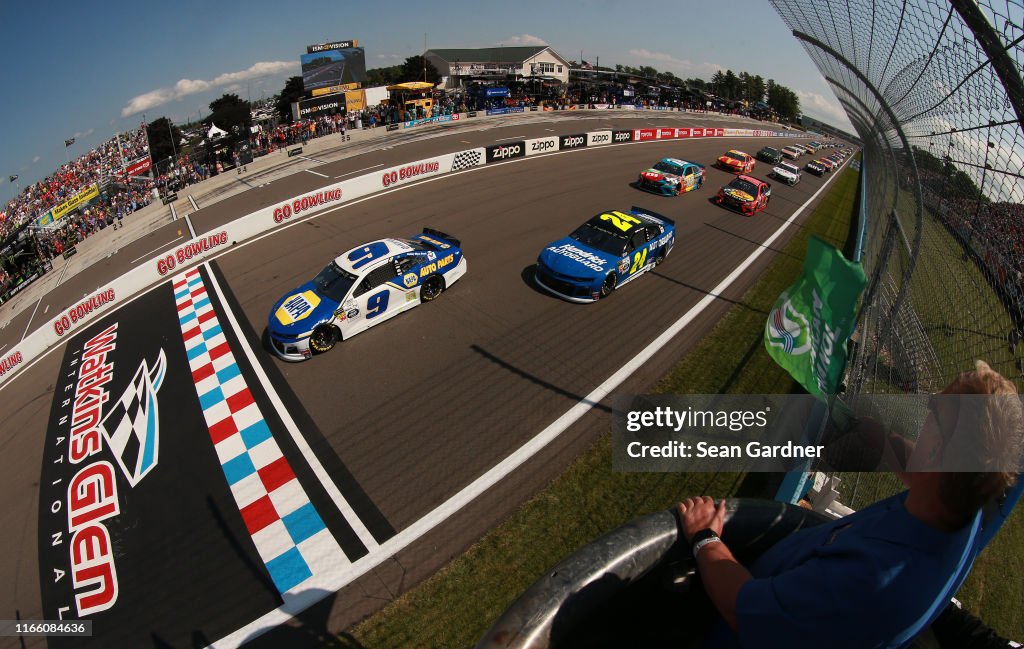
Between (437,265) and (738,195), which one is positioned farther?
(738,195)

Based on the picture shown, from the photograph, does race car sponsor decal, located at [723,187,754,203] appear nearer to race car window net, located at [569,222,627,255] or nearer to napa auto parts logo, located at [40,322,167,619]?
race car window net, located at [569,222,627,255]

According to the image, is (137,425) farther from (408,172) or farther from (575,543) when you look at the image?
(408,172)

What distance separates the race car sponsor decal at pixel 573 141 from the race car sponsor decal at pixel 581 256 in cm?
1990

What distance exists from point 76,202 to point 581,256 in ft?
101

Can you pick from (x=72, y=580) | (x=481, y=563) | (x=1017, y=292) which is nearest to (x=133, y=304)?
(x=72, y=580)

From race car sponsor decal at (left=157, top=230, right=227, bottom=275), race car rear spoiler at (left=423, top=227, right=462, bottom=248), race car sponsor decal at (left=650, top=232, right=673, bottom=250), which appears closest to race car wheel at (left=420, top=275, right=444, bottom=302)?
race car rear spoiler at (left=423, top=227, right=462, bottom=248)

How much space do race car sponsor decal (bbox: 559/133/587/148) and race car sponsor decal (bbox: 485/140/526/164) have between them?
382cm

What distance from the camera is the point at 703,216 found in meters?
17.7

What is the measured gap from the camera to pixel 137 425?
25.8ft

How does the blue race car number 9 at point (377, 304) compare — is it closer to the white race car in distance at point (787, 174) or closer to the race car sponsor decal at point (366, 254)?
the race car sponsor decal at point (366, 254)

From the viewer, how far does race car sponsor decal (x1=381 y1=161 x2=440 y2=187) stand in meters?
20.1

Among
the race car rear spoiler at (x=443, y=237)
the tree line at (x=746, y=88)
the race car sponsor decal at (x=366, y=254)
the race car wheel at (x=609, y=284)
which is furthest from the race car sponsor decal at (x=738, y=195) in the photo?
the tree line at (x=746, y=88)

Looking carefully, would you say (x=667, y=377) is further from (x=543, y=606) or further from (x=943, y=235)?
Answer: (x=543, y=606)

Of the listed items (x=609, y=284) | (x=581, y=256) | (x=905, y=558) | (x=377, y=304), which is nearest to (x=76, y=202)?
(x=377, y=304)
